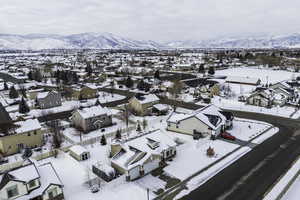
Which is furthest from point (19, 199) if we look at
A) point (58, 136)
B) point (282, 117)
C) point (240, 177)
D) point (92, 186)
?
point (282, 117)

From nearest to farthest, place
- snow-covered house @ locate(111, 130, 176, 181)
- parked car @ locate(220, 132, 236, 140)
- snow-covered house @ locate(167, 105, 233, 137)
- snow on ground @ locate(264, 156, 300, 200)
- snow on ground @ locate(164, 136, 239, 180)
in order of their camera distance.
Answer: snow on ground @ locate(264, 156, 300, 200), snow-covered house @ locate(111, 130, 176, 181), snow on ground @ locate(164, 136, 239, 180), parked car @ locate(220, 132, 236, 140), snow-covered house @ locate(167, 105, 233, 137)

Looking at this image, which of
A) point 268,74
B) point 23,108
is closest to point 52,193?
point 23,108

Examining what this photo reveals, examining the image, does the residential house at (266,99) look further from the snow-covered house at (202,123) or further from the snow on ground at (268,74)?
the snow on ground at (268,74)

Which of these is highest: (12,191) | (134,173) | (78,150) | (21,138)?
(21,138)

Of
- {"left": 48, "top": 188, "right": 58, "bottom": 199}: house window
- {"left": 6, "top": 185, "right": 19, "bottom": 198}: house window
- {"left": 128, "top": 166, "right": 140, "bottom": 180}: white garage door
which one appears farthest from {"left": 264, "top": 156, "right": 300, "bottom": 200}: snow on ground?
{"left": 6, "top": 185, "right": 19, "bottom": 198}: house window

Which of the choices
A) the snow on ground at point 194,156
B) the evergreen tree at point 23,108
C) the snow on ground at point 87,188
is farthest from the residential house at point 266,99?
the evergreen tree at point 23,108

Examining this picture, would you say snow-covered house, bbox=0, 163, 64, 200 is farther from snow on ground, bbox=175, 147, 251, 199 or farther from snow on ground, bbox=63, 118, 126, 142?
snow on ground, bbox=63, 118, 126, 142

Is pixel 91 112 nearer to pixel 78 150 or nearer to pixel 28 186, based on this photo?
pixel 78 150
